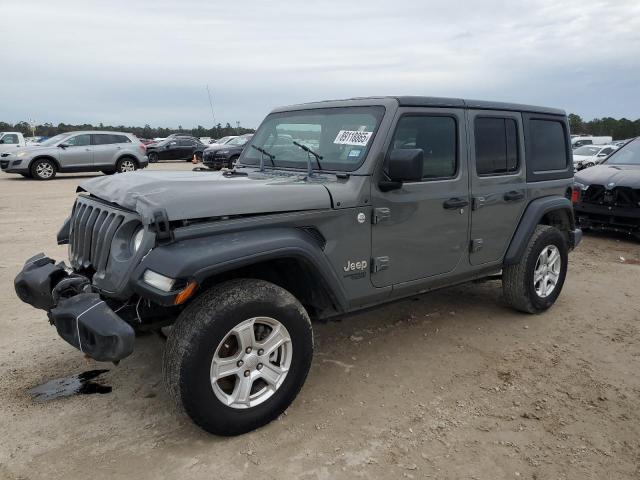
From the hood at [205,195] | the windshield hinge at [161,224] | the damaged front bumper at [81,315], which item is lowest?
the damaged front bumper at [81,315]

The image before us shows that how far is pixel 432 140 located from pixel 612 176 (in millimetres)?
5867

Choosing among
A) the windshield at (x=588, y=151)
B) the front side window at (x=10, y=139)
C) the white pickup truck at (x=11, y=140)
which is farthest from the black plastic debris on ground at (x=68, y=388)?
the windshield at (x=588, y=151)

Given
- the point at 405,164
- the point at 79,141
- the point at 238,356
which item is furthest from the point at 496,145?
the point at 79,141

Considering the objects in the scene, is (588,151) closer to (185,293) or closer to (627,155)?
(627,155)

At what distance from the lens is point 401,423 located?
3.11 metres

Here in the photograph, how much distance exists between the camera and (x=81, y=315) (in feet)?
8.58

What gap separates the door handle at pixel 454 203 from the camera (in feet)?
12.7

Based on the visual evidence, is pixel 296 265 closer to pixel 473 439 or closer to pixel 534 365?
pixel 473 439

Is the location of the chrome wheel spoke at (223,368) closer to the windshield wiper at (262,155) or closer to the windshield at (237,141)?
the windshield wiper at (262,155)

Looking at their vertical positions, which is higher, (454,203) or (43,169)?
(454,203)

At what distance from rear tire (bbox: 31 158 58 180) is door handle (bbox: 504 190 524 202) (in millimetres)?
16680

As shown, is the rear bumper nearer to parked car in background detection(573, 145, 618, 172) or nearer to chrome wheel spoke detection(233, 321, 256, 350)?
chrome wheel spoke detection(233, 321, 256, 350)

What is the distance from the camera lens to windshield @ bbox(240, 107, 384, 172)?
3578 millimetres

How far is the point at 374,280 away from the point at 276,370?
942mm
